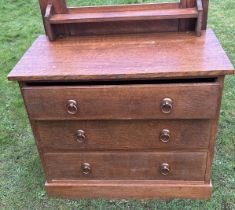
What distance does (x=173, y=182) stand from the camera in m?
1.52

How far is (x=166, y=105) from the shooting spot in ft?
4.10

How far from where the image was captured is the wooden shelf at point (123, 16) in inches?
57.3

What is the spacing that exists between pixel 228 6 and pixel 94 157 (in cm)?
221

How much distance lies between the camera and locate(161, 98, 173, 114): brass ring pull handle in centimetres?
124

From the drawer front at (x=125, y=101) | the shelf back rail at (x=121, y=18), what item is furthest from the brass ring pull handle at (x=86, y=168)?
the shelf back rail at (x=121, y=18)

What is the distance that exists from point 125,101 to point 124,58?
17 centimetres

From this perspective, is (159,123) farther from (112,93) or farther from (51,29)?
(51,29)

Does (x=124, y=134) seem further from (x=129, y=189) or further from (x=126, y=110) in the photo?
(x=129, y=189)

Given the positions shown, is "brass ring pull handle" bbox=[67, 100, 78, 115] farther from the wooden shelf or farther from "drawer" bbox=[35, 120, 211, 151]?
the wooden shelf

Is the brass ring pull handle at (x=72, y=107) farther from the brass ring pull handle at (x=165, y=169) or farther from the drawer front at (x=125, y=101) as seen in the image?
the brass ring pull handle at (x=165, y=169)

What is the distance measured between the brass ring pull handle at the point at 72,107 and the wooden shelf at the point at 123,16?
1.40 ft

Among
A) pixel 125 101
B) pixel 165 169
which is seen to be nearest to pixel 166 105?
pixel 125 101

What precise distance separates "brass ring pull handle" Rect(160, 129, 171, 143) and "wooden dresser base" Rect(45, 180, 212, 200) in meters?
0.25

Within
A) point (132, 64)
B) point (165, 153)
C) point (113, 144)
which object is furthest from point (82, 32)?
point (165, 153)
